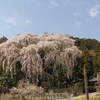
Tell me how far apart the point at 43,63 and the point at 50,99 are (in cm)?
920

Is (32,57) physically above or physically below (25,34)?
below

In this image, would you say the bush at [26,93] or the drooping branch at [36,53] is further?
the drooping branch at [36,53]

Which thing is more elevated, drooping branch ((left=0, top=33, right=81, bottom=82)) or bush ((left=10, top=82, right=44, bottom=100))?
drooping branch ((left=0, top=33, right=81, bottom=82))

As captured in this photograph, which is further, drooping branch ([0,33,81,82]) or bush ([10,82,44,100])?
drooping branch ([0,33,81,82])

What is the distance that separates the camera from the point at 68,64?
22.6 meters

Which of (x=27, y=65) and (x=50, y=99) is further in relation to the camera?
(x=27, y=65)

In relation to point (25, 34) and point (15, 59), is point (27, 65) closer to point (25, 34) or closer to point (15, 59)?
point (15, 59)

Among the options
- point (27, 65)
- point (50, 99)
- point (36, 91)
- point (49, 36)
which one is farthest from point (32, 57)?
point (50, 99)

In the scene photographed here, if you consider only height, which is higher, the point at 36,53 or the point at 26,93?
the point at 36,53

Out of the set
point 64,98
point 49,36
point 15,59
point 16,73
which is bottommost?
point 64,98

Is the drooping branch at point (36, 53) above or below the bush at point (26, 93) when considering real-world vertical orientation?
above

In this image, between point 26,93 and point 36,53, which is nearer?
point 26,93

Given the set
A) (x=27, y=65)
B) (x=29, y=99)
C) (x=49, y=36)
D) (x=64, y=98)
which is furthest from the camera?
(x=49, y=36)

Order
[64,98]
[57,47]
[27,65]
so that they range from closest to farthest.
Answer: [64,98] → [27,65] → [57,47]
